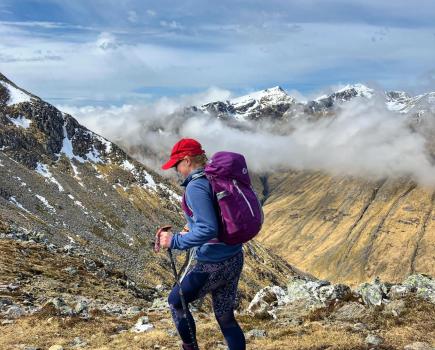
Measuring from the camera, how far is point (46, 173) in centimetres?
18675

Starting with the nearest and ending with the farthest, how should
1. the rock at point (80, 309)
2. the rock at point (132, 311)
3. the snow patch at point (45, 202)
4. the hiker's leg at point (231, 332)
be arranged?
the hiker's leg at point (231, 332) → the rock at point (80, 309) → the rock at point (132, 311) → the snow patch at point (45, 202)

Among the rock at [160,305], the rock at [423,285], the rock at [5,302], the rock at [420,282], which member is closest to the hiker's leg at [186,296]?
the rock at [423,285]

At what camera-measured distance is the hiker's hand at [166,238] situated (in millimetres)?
10301

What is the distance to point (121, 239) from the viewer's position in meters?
149

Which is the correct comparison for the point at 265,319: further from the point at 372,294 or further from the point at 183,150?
the point at 183,150

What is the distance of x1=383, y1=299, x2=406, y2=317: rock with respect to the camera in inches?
759

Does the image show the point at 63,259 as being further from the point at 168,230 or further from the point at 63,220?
the point at 63,220

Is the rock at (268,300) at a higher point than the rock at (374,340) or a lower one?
lower

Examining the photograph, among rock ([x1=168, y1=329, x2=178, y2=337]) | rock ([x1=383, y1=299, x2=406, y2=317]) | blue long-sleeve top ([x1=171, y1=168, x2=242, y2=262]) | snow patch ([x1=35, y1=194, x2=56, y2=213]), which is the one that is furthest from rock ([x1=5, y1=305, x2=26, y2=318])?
snow patch ([x1=35, y1=194, x2=56, y2=213])

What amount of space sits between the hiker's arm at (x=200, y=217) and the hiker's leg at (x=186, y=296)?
104cm

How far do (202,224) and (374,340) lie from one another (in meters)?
8.92

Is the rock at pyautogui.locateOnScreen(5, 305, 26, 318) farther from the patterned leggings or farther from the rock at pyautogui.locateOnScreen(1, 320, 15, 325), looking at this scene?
the patterned leggings

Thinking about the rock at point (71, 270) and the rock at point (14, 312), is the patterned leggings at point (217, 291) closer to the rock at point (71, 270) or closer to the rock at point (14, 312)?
the rock at point (14, 312)

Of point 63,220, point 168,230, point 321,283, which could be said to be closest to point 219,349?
point 168,230
